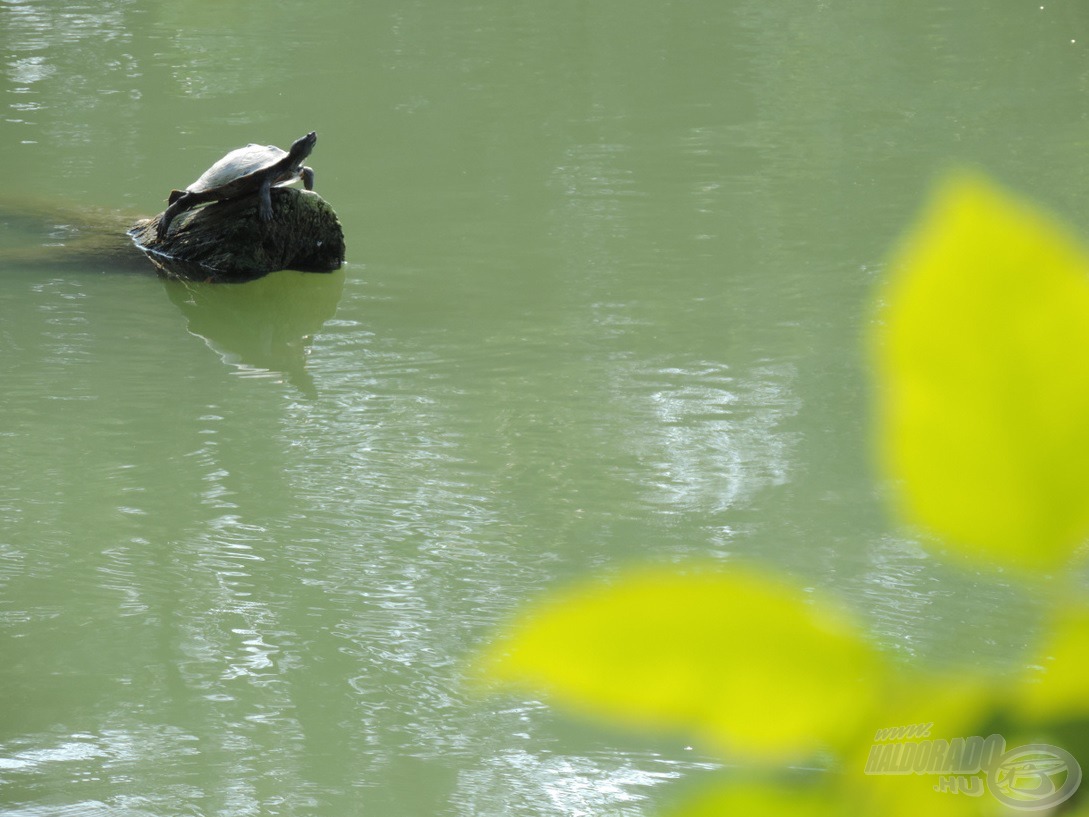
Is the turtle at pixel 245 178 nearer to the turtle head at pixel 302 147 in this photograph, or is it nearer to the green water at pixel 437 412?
the turtle head at pixel 302 147

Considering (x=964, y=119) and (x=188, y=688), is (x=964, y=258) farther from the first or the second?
(x=964, y=119)

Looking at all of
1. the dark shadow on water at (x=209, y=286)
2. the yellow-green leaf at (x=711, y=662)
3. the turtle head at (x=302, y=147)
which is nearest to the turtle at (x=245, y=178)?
the turtle head at (x=302, y=147)

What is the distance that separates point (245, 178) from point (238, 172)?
0.14 feet

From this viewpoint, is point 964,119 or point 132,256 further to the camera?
point 964,119

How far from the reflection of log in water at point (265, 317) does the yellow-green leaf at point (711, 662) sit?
4558mm

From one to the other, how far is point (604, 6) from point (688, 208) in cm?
572

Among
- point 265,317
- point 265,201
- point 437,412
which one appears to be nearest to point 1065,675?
point 437,412

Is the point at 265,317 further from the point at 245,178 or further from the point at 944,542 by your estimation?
the point at 944,542

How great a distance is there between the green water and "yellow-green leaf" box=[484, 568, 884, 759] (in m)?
0.42

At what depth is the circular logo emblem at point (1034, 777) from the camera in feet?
0.69

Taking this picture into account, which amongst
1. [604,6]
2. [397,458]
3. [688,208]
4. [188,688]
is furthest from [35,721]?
[604,6]

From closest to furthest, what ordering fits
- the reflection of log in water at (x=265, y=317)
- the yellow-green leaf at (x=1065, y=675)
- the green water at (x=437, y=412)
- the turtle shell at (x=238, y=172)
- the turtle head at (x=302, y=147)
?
1. the yellow-green leaf at (x=1065, y=675)
2. the green water at (x=437, y=412)
3. the reflection of log in water at (x=265, y=317)
4. the turtle shell at (x=238, y=172)
5. the turtle head at (x=302, y=147)

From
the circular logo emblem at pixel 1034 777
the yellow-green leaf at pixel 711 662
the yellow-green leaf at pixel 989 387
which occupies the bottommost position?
the circular logo emblem at pixel 1034 777

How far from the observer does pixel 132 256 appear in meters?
6.12
